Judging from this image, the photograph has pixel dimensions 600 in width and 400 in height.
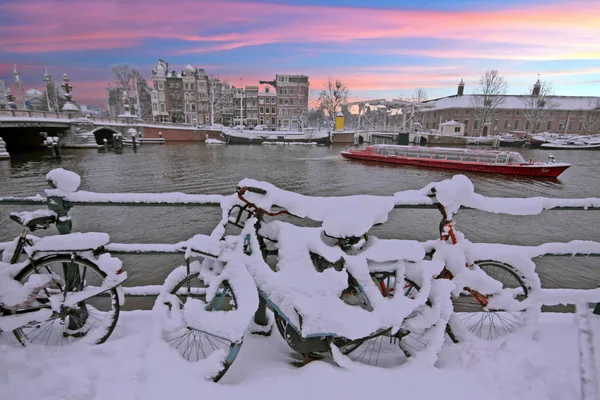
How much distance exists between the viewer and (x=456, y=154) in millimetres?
25797

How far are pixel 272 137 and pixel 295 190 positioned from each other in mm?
35199

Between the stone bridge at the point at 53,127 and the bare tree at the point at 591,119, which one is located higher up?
the bare tree at the point at 591,119

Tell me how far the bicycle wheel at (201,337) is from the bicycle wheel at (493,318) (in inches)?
71.8

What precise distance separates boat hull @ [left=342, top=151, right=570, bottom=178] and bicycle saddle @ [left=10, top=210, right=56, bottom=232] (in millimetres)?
26187

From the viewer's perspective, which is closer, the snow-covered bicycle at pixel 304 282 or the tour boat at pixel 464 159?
the snow-covered bicycle at pixel 304 282

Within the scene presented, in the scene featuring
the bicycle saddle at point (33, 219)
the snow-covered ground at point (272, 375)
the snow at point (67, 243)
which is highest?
the bicycle saddle at point (33, 219)

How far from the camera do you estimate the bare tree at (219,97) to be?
65125 mm

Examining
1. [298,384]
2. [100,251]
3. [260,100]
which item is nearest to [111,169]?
[100,251]

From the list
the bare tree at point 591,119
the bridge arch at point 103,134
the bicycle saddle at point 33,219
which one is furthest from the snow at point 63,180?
the bare tree at point 591,119

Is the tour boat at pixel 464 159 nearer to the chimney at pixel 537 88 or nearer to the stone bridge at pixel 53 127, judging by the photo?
the stone bridge at pixel 53 127

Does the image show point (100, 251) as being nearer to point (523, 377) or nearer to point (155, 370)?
point (155, 370)

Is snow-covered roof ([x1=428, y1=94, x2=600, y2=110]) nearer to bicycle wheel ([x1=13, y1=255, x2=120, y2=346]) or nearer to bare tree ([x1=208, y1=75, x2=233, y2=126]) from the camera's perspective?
bare tree ([x1=208, y1=75, x2=233, y2=126])

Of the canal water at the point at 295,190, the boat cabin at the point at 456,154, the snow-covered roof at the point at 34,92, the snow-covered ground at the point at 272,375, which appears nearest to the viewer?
the snow-covered ground at the point at 272,375

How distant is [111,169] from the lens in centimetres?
2153
